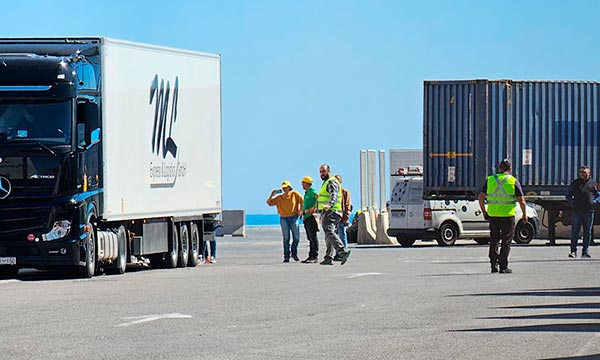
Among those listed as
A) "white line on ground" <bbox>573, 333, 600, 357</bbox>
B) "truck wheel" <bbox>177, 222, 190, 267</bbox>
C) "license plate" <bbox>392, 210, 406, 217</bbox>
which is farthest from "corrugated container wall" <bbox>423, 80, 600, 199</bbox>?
"white line on ground" <bbox>573, 333, 600, 357</bbox>

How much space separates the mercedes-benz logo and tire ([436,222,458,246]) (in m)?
19.7

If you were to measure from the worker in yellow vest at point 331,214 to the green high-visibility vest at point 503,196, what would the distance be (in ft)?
14.7

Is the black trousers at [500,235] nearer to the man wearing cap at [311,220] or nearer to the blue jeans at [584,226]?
the man wearing cap at [311,220]

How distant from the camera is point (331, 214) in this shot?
90.7 feet

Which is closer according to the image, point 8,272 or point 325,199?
point 8,272

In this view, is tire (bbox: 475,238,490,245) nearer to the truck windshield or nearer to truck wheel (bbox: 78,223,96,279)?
truck wheel (bbox: 78,223,96,279)

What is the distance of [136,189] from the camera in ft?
82.6

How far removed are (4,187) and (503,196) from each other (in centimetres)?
745

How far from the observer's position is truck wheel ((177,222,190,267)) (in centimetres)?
2823

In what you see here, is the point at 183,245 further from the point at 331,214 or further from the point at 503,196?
the point at 503,196

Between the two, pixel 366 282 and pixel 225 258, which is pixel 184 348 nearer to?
pixel 366 282

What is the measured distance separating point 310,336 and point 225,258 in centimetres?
2089

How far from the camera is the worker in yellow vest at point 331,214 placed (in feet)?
90.4

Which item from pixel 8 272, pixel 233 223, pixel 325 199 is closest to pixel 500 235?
pixel 325 199
